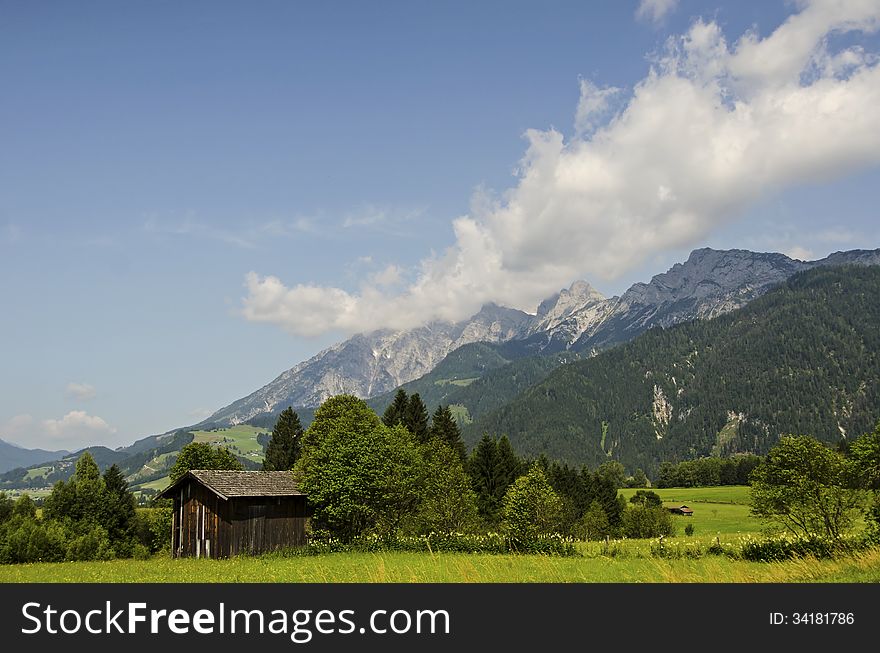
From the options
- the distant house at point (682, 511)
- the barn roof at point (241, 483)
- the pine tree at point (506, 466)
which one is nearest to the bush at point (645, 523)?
the pine tree at point (506, 466)

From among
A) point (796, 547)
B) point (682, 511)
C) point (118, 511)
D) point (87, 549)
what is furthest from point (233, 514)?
point (682, 511)

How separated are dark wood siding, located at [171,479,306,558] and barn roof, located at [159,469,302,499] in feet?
1.80

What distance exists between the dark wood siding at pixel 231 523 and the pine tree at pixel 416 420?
2537cm

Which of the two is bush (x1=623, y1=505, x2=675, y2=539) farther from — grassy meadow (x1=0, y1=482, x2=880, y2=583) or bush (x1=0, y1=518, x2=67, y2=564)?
bush (x1=0, y1=518, x2=67, y2=564)

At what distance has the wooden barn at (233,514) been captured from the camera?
43.7 m

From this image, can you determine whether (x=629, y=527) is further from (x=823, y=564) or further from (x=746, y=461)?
(x=746, y=461)

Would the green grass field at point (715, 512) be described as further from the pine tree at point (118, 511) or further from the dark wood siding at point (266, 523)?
the pine tree at point (118, 511)

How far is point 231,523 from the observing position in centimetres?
4384

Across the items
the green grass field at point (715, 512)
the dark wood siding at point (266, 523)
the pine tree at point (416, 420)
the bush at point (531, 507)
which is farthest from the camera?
the green grass field at point (715, 512)

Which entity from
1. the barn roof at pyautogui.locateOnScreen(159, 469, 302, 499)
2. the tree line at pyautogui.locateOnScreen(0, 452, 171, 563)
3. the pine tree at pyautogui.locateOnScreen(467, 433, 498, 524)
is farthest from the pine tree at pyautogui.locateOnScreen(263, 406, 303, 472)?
the barn roof at pyautogui.locateOnScreen(159, 469, 302, 499)

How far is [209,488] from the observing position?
4334 centimetres
